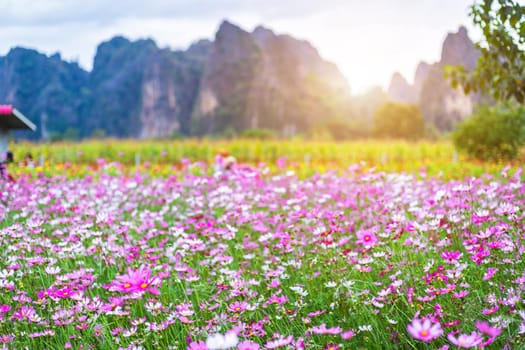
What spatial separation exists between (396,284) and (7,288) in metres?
1.99

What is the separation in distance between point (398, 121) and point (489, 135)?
35828 millimetres

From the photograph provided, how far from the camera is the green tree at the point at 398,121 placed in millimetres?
49312

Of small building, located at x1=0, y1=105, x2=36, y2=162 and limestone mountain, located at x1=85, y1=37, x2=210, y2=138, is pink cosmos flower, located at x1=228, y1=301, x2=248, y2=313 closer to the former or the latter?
small building, located at x1=0, y1=105, x2=36, y2=162

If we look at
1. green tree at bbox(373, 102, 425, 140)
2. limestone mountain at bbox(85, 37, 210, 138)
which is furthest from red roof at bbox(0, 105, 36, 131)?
limestone mountain at bbox(85, 37, 210, 138)

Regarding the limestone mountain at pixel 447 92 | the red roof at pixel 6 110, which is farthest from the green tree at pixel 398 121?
the red roof at pixel 6 110

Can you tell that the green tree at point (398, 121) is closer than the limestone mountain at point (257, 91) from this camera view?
Yes

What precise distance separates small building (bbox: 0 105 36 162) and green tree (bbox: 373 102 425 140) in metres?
43.4

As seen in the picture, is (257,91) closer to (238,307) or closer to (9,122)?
(9,122)

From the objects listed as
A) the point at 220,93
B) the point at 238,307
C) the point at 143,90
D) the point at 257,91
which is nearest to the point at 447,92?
the point at 257,91

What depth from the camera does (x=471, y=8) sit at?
4238 mm

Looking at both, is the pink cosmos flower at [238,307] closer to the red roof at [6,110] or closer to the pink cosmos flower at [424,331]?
the pink cosmos flower at [424,331]

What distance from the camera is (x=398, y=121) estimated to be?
49688 millimetres

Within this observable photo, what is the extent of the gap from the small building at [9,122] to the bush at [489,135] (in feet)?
37.5

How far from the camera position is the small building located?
296 inches
